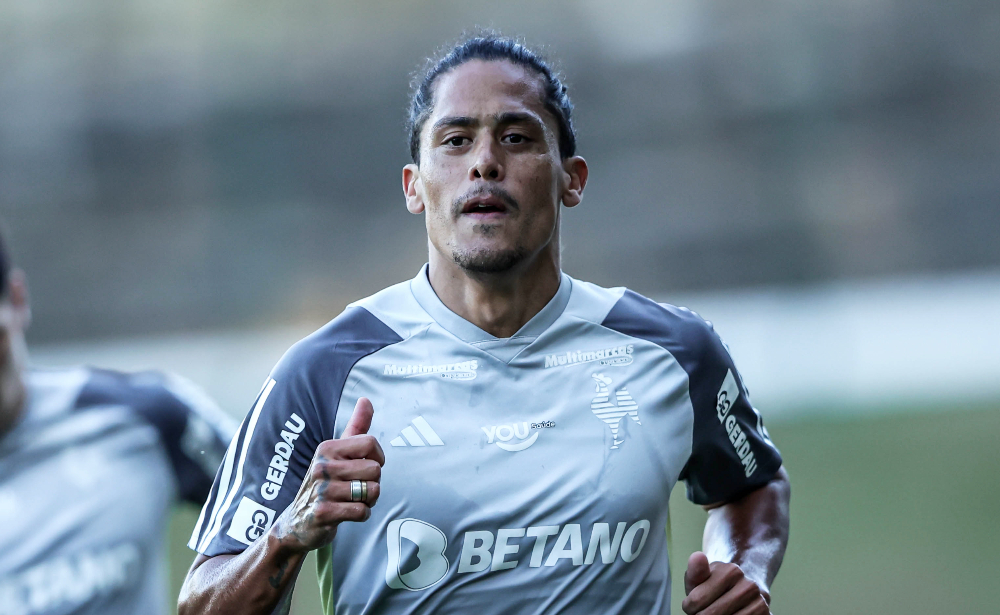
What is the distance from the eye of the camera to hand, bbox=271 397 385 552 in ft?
7.02

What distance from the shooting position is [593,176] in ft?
49.6

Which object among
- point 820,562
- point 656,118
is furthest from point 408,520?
point 656,118

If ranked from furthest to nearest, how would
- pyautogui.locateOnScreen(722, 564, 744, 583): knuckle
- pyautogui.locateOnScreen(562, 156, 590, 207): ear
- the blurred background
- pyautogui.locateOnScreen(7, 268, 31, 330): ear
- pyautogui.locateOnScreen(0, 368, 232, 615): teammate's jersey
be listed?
1. the blurred background
2. pyautogui.locateOnScreen(7, 268, 31, 330): ear
3. pyautogui.locateOnScreen(0, 368, 232, 615): teammate's jersey
4. pyautogui.locateOnScreen(562, 156, 590, 207): ear
5. pyautogui.locateOnScreen(722, 564, 744, 583): knuckle

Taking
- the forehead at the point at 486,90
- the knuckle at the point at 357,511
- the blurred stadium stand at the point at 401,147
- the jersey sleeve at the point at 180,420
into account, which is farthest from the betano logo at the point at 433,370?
the blurred stadium stand at the point at 401,147

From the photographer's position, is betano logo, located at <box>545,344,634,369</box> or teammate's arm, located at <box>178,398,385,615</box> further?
betano logo, located at <box>545,344,634,369</box>

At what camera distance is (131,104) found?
56.0 ft

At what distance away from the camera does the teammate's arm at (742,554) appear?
7.66 ft

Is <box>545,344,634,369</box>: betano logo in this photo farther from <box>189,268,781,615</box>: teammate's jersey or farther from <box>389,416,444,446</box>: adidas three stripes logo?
<box>389,416,444,446</box>: adidas three stripes logo

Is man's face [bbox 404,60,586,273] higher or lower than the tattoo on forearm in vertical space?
higher

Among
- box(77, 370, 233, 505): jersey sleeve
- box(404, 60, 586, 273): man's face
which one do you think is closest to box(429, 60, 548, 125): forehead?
box(404, 60, 586, 273): man's face

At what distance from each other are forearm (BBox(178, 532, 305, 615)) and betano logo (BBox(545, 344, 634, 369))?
75 cm

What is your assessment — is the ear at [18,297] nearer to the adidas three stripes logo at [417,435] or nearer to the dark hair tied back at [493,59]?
the dark hair tied back at [493,59]

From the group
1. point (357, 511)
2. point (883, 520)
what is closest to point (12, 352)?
point (357, 511)

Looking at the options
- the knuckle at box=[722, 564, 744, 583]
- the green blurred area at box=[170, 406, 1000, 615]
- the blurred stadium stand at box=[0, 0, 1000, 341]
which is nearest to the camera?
the knuckle at box=[722, 564, 744, 583]
